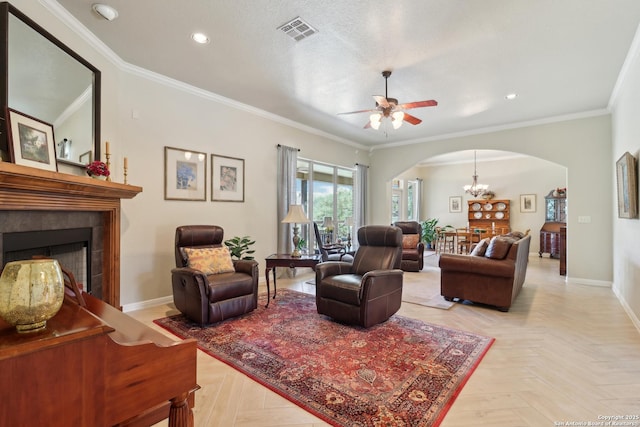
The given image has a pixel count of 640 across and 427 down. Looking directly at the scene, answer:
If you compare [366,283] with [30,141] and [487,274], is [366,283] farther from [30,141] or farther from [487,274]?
[30,141]

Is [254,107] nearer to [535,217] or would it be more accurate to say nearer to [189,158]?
[189,158]

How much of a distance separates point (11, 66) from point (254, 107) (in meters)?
3.15

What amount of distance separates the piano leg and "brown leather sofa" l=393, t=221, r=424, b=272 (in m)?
5.38

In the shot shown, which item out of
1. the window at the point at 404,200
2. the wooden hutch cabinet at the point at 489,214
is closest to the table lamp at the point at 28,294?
the window at the point at 404,200

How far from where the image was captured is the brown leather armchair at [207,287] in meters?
3.10

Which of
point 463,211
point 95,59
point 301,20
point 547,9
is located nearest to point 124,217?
point 95,59

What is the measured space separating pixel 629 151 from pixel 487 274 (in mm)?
2189

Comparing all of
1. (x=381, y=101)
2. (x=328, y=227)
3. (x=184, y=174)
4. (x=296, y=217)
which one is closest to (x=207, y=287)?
(x=296, y=217)

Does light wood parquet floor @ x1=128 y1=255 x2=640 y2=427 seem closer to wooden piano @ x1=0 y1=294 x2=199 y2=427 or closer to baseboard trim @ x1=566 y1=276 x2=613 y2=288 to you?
wooden piano @ x1=0 y1=294 x2=199 y2=427

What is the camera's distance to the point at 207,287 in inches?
122

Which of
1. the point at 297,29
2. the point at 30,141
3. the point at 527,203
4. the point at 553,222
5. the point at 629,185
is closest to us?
the point at 30,141

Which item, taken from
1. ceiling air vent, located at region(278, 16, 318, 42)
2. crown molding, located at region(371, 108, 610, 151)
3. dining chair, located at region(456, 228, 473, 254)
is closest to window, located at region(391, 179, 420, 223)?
dining chair, located at region(456, 228, 473, 254)

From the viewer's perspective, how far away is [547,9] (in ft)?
8.38

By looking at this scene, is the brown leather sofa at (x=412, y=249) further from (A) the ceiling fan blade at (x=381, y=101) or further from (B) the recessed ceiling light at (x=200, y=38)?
(B) the recessed ceiling light at (x=200, y=38)
